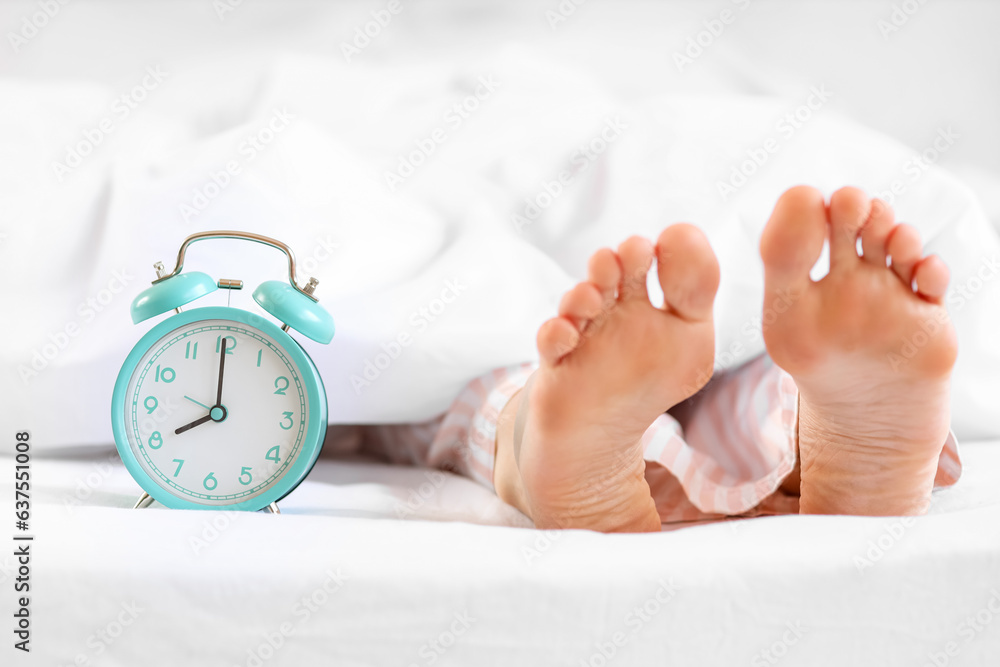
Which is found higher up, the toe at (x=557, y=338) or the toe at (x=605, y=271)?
the toe at (x=605, y=271)

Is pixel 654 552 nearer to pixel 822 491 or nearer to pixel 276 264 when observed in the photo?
pixel 822 491

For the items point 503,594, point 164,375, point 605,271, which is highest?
point 605,271

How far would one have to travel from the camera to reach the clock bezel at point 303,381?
0.72 m

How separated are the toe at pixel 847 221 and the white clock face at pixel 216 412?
0.49 m

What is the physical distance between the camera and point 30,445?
93 cm

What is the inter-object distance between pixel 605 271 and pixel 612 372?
9cm

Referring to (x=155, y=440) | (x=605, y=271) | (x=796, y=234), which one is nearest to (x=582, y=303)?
(x=605, y=271)

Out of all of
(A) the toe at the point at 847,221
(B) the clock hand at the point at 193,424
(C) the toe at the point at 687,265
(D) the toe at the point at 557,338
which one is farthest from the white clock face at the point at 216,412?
(A) the toe at the point at 847,221

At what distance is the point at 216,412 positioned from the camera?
2.42 ft

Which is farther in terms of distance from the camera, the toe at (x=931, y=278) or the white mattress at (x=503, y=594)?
the toe at (x=931, y=278)

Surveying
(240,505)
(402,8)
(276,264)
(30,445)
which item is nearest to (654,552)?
(240,505)

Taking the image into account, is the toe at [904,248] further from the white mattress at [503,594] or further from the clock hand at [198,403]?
the clock hand at [198,403]

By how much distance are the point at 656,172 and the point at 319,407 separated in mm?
683

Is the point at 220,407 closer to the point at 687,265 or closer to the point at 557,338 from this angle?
the point at 557,338
